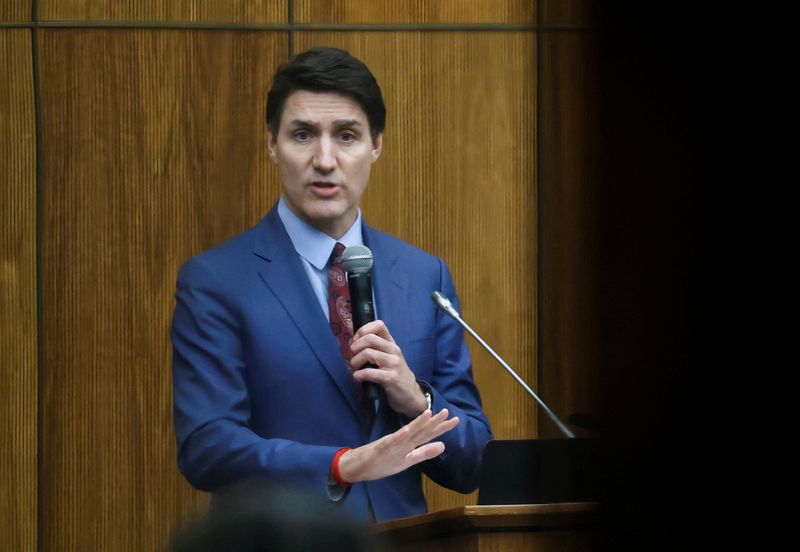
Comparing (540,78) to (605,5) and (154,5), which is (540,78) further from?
(154,5)

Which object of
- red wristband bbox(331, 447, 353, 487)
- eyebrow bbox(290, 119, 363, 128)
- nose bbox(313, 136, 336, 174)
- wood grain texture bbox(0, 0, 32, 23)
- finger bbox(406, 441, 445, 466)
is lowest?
red wristband bbox(331, 447, 353, 487)

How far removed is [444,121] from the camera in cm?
297

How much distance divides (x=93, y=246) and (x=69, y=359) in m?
0.25

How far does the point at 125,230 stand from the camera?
2.87 m

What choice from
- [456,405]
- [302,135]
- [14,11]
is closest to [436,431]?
[456,405]

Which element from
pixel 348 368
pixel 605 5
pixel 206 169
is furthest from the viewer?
pixel 605 5

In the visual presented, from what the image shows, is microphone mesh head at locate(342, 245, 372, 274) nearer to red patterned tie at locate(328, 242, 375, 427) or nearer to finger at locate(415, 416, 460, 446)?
red patterned tie at locate(328, 242, 375, 427)

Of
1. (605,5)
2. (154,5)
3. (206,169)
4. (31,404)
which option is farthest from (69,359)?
(605,5)

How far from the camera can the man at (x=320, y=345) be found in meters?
2.65

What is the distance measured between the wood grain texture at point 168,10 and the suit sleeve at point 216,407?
0.54 m

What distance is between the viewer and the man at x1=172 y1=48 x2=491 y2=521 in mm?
2648

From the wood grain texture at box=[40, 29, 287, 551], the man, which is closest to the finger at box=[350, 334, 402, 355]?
the man

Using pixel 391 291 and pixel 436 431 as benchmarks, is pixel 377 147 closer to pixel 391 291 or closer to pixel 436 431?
pixel 391 291

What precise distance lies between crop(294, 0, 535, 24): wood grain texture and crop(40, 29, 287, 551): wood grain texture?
24cm
